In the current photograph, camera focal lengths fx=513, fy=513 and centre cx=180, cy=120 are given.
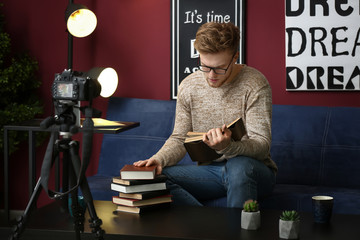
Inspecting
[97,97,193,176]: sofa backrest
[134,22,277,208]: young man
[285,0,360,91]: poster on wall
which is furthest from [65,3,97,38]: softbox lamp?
[285,0,360,91]: poster on wall

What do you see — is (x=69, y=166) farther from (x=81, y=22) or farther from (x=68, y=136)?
(x=81, y=22)

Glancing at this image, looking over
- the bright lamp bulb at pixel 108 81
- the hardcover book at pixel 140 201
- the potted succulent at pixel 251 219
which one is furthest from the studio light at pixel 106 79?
the potted succulent at pixel 251 219

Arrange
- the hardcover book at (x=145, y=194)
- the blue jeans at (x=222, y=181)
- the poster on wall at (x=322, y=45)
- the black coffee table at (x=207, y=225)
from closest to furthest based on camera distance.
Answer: the black coffee table at (x=207, y=225) → the hardcover book at (x=145, y=194) → the blue jeans at (x=222, y=181) → the poster on wall at (x=322, y=45)

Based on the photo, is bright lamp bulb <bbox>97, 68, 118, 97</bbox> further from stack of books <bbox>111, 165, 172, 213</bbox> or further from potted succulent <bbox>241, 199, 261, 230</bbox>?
potted succulent <bbox>241, 199, 261, 230</bbox>

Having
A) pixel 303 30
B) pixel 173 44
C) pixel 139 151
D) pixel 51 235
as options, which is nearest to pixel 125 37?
pixel 173 44

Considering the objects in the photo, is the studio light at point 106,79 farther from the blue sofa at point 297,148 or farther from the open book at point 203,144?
the open book at point 203,144

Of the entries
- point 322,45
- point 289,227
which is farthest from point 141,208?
point 322,45

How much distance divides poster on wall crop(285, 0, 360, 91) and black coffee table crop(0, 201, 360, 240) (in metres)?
1.30

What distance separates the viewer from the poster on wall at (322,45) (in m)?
2.98

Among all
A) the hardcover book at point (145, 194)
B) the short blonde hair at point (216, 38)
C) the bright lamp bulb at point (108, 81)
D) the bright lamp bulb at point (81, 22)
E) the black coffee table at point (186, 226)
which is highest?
the bright lamp bulb at point (81, 22)

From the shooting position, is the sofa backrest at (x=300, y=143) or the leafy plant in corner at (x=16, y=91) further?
the leafy plant in corner at (x=16, y=91)

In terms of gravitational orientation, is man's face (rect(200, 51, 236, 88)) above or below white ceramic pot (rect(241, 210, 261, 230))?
above

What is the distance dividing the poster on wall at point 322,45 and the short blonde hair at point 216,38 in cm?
92

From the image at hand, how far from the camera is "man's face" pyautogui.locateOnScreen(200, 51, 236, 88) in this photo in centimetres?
226
